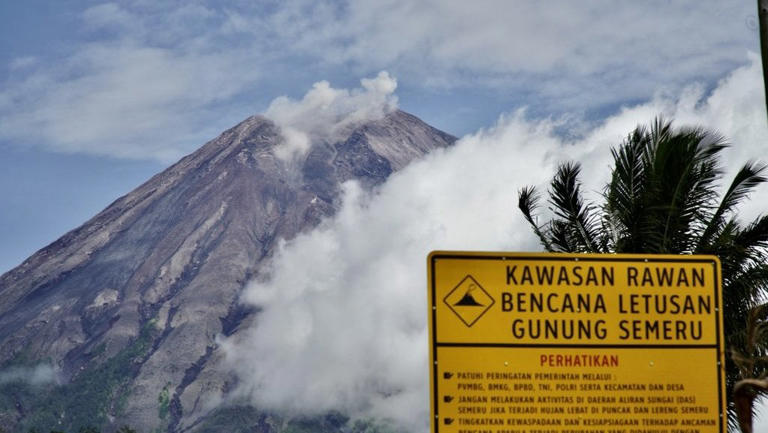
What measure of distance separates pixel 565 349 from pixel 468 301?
821mm

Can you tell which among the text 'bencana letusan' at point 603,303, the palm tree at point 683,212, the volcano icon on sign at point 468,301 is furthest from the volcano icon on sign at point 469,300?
the palm tree at point 683,212

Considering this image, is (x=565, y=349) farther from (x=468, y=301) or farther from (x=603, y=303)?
(x=468, y=301)

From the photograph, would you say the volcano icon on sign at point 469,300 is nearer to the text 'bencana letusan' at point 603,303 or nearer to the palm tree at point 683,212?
the text 'bencana letusan' at point 603,303

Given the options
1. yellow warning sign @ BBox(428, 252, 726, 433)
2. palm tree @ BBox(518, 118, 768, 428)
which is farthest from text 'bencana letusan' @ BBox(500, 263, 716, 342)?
palm tree @ BBox(518, 118, 768, 428)

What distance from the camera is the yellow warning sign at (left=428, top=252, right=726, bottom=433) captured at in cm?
869

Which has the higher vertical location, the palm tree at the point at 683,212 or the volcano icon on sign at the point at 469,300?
the palm tree at the point at 683,212

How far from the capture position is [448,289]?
870cm

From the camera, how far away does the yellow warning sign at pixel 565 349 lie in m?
8.69

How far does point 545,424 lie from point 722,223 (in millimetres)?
17417

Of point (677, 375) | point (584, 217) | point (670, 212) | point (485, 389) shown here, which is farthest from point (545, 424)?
point (584, 217)

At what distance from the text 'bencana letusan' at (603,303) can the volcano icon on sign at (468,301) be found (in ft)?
0.53

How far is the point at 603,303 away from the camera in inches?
348

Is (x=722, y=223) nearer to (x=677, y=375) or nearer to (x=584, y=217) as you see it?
(x=584, y=217)

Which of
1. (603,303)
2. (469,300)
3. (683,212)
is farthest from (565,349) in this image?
(683,212)
